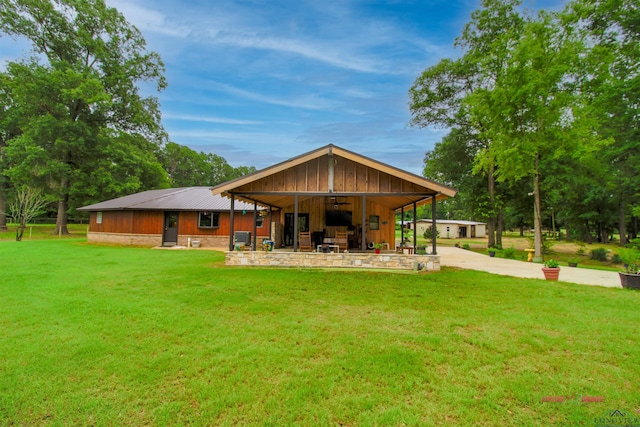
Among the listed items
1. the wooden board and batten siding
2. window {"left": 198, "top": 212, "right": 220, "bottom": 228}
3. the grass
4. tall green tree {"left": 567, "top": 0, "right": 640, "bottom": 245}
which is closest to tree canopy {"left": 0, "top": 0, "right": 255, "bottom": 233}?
the grass

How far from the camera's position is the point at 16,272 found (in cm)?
844

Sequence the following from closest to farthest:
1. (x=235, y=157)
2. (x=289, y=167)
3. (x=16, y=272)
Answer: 1. (x=16, y=272)
2. (x=289, y=167)
3. (x=235, y=157)

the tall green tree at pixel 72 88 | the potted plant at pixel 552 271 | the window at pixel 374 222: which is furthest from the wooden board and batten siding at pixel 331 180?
the tall green tree at pixel 72 88

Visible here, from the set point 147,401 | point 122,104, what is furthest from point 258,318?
point 122,104

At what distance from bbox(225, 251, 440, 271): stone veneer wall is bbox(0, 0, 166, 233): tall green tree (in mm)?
19899

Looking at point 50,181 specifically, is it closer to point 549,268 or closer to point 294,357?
point 294,357

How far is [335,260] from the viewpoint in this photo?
1059 centimetres

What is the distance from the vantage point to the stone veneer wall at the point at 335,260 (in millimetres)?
10250

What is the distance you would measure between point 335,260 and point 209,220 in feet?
39.8

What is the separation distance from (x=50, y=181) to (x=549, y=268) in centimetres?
3211

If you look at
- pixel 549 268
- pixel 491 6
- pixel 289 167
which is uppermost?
pixel 491 6

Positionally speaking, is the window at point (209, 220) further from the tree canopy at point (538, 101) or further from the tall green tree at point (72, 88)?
the tree canopy at point (538, 101)

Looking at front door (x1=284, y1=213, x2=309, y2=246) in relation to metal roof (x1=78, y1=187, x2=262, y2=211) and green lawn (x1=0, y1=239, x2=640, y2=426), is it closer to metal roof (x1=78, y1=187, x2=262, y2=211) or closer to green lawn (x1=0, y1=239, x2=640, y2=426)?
metal roof (x1=78, y1=187, x2=262, y2=211)

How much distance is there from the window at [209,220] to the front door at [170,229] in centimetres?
162
